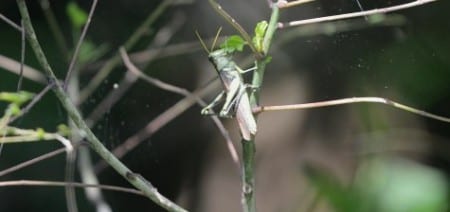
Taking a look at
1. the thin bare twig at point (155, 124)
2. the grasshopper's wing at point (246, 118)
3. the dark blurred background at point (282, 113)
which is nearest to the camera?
the grasshopper's wing at point (246, 118)

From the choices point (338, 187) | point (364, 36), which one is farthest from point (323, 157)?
point (338, 187)

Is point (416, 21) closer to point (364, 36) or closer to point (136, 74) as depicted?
point (364, 36)

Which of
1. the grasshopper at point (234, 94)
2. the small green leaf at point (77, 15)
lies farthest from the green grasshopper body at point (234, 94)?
the small green leaf at point (77, 15)

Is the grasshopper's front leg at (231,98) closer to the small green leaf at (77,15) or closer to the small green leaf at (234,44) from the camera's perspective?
the small green leaf at (234,44)

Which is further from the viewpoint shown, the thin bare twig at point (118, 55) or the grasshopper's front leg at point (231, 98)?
the thin bare twig at point (118, 55)

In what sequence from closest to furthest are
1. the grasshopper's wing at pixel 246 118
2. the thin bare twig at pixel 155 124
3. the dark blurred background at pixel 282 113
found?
the grasshopper's wing at pixel 246 118, the dark blurred background at pixel 282 113, the thin bare twig at pixel 155 124

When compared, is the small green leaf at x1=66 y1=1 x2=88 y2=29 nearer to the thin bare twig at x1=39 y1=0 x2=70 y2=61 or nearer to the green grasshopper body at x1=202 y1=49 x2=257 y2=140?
the thin bare twig at x1=39 y1=0 x2=70 y2=61

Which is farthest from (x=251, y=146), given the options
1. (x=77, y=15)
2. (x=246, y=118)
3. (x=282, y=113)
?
(x=77, y=15)
